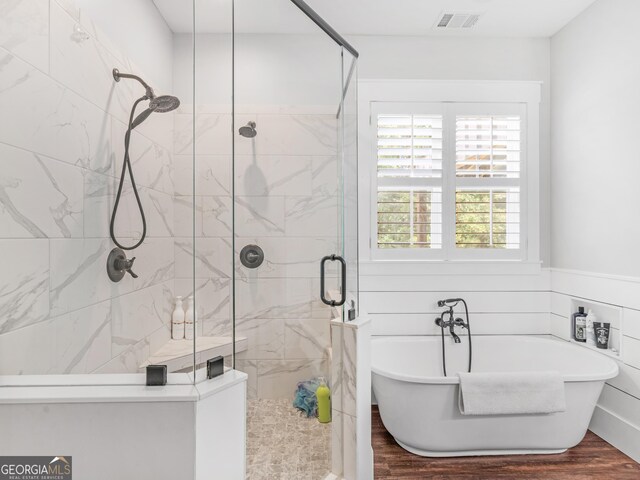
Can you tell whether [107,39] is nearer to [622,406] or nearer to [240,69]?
[240,69]

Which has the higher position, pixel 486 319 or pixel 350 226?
pixel 350 226

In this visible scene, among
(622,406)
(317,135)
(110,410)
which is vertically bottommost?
(622,406)

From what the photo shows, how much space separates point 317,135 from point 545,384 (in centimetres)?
→ 172

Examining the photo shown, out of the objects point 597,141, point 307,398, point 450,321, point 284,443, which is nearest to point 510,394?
point 450,321

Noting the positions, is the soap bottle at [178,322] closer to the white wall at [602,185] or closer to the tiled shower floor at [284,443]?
the tiled shower floor at [284,443]

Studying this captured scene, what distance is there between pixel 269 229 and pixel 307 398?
0.69 m

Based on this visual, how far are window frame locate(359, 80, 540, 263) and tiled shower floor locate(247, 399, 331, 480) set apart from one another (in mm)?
1488

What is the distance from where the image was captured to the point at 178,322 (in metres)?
1.21

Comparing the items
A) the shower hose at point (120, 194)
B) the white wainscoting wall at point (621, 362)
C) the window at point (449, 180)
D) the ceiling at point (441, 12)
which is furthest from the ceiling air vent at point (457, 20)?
the shower hose at point (120, 194)

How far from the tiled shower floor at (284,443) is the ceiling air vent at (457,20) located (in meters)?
2.58

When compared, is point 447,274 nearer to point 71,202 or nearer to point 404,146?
point 404,146

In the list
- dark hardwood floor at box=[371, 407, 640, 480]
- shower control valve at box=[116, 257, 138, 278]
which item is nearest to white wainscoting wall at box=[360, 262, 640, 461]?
dark hardwood floor at box=[371, 407, 640, 480]

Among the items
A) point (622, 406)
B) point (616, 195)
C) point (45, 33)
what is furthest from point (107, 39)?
point (622, 406)

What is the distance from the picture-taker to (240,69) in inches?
50.5
